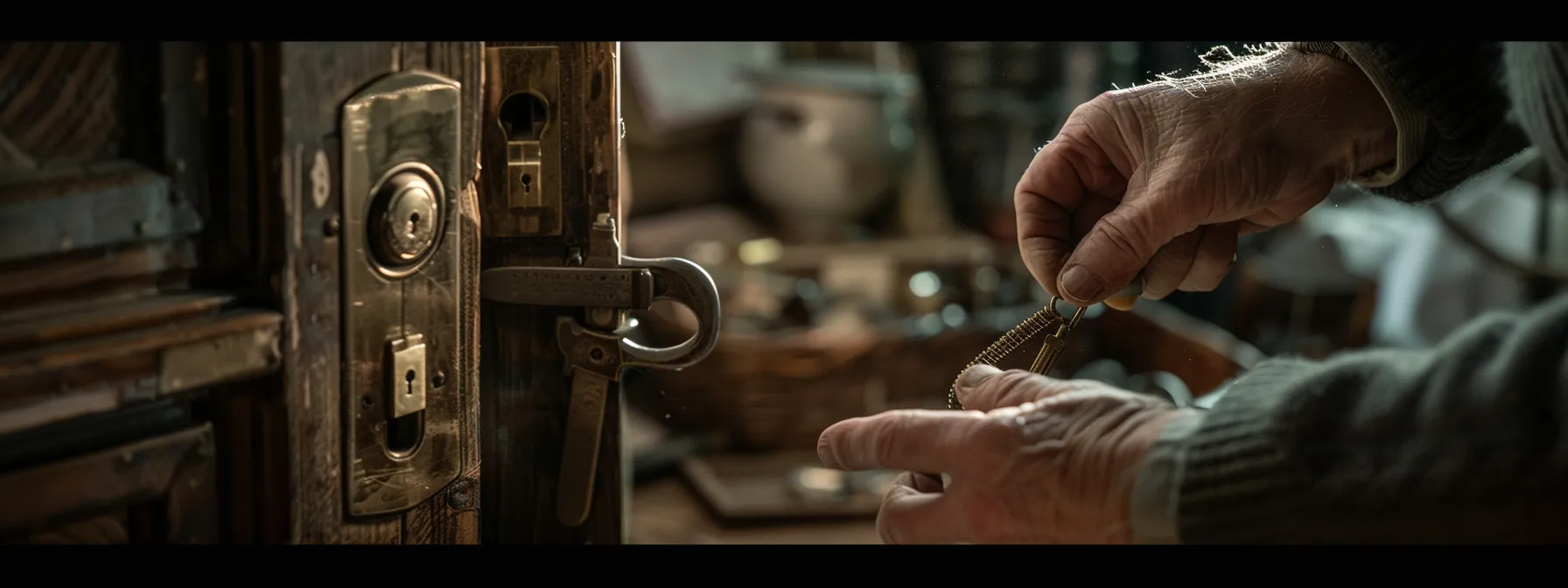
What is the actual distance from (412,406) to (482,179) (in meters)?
0.16

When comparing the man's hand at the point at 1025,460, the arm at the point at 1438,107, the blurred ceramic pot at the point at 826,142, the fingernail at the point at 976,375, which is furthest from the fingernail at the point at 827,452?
the blurred ceramic pot at the point at 826,142

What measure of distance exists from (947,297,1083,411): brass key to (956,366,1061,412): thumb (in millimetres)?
81

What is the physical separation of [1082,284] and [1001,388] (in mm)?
155

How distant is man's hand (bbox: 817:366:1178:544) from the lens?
0.82 meters

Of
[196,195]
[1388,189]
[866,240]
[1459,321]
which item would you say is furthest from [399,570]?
[1459,321]

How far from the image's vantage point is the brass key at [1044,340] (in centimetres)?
101

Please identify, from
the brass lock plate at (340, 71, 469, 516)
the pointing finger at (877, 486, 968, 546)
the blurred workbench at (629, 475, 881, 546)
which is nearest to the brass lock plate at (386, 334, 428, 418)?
the brass lock plate at (340, 71, 469, 516)

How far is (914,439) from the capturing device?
33.0 inches

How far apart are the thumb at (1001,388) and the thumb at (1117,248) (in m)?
0.12

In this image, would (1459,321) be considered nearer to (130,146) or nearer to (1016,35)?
(1016,35)

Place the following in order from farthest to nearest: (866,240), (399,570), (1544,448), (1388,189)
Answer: (866,240) → (1388,189) → (399,570) → (1544,448)

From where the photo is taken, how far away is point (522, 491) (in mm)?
1019

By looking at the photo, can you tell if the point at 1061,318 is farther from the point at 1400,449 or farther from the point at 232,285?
the point at 232,285

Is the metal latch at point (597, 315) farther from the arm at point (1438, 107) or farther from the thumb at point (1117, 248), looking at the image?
the arm at point (1438, 107)
